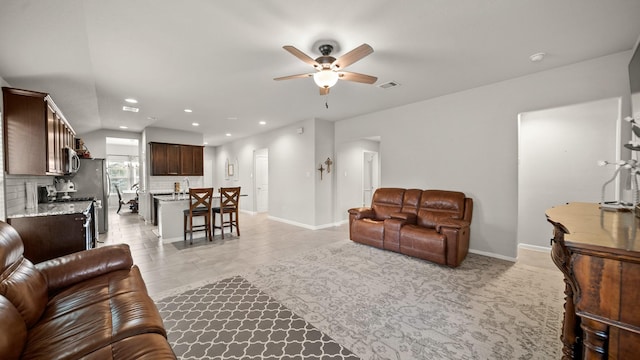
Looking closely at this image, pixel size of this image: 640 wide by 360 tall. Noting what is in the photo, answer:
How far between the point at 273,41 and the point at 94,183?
18.7ft

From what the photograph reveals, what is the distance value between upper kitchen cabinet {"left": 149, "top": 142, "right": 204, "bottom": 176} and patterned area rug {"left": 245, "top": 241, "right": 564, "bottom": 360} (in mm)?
5323

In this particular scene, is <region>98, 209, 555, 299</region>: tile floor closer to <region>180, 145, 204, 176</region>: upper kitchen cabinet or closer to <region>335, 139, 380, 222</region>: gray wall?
<region>335, 139, 380, 222</region>: gray wall

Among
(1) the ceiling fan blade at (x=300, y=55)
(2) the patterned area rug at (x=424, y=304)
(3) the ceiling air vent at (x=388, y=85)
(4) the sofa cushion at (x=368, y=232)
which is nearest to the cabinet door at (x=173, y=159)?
(2) the patterned area rug at (x=424, y=304)

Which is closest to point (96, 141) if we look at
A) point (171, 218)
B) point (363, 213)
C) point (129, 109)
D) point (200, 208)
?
point (129, 109)

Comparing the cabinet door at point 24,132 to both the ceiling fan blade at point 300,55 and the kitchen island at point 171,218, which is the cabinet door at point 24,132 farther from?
the ceiling fan blade at point 300,55

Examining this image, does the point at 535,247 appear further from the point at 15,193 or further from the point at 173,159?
the point at 173,159

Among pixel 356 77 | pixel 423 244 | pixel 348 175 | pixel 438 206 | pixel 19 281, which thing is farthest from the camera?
pixel 348 175

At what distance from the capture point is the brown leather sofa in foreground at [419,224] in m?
3.42

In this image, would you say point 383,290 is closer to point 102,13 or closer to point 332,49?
point 332,49

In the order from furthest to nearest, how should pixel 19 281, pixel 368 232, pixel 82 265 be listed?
pixel 368 232 → pixel 82 265 → pixel 19 281

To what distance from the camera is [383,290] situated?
277cm

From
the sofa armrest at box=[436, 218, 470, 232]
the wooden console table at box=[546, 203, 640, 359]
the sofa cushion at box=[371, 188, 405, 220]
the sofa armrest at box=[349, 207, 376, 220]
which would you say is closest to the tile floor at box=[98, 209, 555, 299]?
the sofa armrest at box=[349, 207, 376, 220]

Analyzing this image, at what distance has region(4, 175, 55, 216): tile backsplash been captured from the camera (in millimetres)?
2869

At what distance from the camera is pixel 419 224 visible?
423 centimetres
